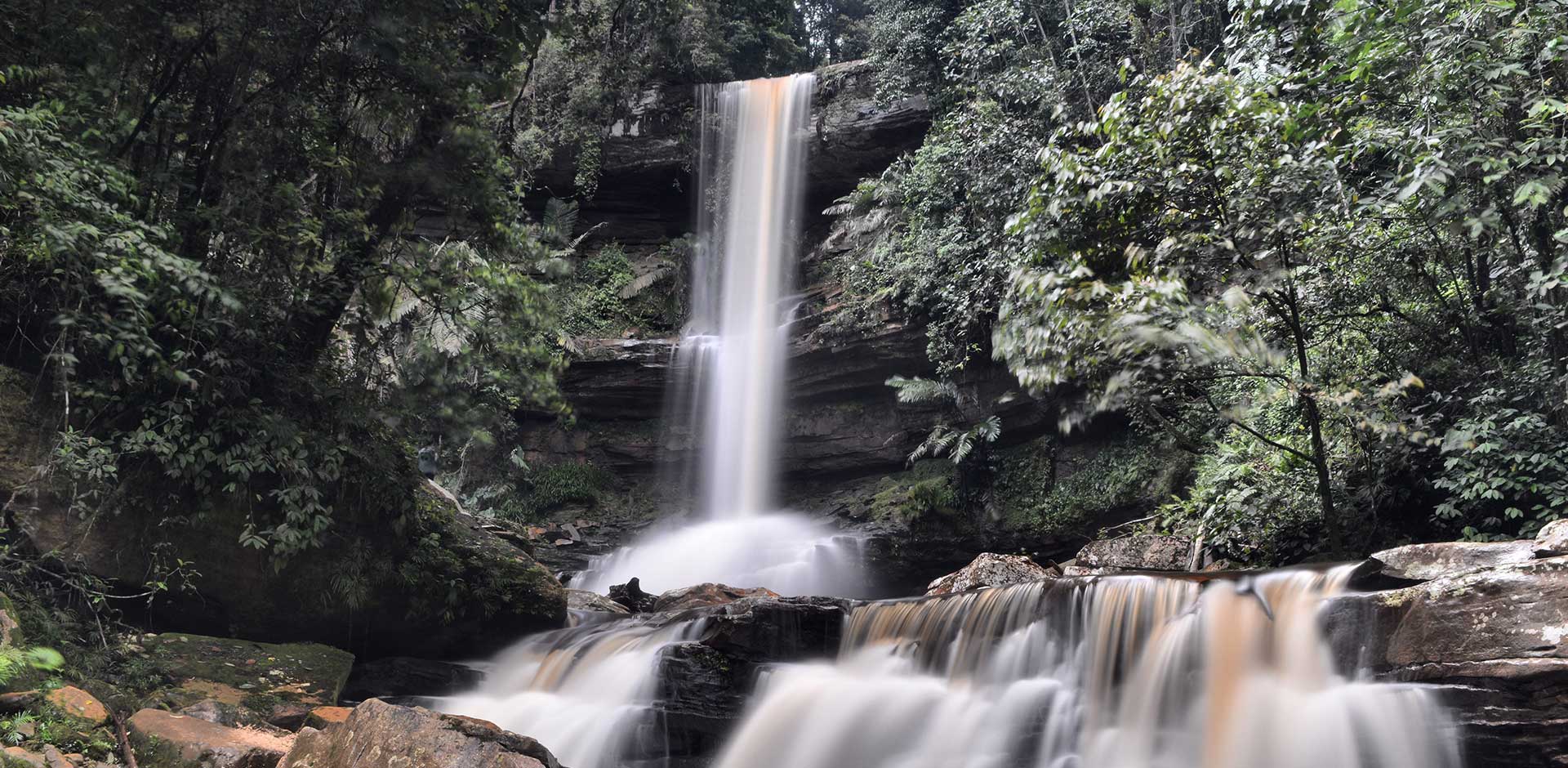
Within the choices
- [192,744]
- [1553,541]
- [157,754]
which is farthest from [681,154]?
[1553,541]

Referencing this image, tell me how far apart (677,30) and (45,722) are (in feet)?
61.7

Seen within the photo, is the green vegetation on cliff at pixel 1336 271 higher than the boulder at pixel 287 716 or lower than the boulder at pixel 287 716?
higher

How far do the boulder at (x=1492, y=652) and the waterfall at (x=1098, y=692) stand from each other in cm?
16

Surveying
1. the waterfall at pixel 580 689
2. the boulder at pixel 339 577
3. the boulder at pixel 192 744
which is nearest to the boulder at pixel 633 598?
the boulder at pixel 339 577

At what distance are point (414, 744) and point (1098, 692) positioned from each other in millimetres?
4753

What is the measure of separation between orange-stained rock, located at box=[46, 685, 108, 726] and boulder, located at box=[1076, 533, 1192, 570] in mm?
9326

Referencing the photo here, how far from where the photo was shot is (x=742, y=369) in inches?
722

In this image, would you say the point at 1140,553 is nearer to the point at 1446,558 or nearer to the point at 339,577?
the point at 1446,558

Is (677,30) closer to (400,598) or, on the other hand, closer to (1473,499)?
(400,598)

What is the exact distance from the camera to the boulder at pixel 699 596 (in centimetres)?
1110

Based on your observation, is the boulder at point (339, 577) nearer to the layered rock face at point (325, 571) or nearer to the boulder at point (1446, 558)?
the layered rock face at point (325, 571)

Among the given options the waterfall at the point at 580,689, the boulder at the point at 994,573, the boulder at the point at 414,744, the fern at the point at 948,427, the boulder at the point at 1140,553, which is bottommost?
the waterfall at the point at 580,689

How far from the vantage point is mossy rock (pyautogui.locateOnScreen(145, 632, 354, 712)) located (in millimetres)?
6664

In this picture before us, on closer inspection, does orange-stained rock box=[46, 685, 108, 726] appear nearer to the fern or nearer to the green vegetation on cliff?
the green vegetation on cliff
